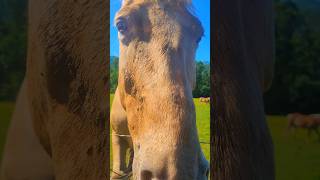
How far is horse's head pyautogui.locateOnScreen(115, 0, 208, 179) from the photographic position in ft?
7.91

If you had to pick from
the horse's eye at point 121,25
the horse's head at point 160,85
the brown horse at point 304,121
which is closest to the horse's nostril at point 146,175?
the horse's head at point 160,85

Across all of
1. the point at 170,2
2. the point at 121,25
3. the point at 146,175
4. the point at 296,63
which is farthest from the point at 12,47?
the point at 296,63

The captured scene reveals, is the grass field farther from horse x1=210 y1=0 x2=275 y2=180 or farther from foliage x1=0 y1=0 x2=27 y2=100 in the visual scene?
horse x1=210 y1=0 x2=275 y2=180

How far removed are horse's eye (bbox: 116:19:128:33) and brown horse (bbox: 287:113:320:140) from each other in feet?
6.26

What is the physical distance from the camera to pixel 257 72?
330 centimetres

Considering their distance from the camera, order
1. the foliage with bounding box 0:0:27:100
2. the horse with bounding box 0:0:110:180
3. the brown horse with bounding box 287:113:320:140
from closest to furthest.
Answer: the horse with bounding box 0:0:110:180 < the foliage with bounding box 0:0:27:100 < the brown horse with bounding box 287:113:320:140

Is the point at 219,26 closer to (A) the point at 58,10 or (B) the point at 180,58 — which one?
(B) the point at 180,58

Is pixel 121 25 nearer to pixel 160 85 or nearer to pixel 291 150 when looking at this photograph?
pixel 160 85

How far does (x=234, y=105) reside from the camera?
2865 mm

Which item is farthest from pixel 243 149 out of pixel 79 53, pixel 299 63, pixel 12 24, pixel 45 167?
pixel 12 24

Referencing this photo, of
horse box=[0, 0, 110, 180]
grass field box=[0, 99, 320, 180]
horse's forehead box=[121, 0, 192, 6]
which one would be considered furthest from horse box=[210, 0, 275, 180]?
grass field box=[0, 99, 320, 180]

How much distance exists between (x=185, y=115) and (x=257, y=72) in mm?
980

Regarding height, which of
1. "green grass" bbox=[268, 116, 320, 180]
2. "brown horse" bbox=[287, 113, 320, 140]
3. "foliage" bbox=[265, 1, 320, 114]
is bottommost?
"green grass" bbox=[268, 116, 320, 180]

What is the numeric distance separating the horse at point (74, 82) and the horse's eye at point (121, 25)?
0.09 metres
